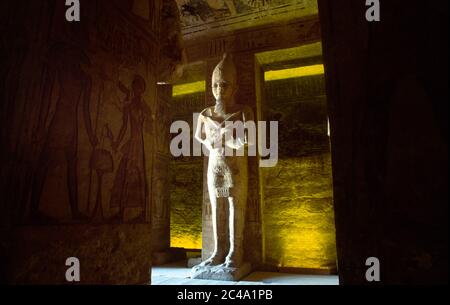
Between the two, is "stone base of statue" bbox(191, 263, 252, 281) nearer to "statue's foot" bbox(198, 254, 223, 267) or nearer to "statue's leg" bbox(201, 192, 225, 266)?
"statue's foot" bbox(198, 254, 223, 267)

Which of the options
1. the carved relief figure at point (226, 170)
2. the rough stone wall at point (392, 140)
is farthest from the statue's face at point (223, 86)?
the rough stone wall at point (392, 140)

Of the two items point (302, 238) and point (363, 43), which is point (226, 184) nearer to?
point (302, 238)

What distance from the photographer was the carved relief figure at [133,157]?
181 centimetres

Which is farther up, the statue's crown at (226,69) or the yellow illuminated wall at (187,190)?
the statue's crown at (226,69)

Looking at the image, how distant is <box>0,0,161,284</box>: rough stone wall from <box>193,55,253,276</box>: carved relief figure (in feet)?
8.25

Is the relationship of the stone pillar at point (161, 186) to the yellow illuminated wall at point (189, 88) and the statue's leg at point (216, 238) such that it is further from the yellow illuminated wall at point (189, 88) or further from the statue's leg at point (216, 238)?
the statue's leg at point (216, 238)

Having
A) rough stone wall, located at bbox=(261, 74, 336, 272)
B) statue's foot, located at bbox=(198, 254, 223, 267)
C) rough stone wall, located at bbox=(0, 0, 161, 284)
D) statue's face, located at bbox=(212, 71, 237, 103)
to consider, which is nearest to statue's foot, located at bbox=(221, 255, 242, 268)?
statue's foot, located at bbox=(198, 254, 223, 267)

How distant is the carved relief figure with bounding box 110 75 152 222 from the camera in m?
1.81

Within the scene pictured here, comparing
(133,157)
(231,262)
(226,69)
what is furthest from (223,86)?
(133,157)

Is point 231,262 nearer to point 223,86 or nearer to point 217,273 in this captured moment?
point 217,273

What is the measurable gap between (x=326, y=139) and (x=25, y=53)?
5.72 meters

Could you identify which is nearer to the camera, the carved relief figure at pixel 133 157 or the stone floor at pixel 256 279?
the carved relief figure at pixel 133 157

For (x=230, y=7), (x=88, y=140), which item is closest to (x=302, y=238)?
(x=230, y=7)

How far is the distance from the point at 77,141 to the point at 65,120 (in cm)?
13
